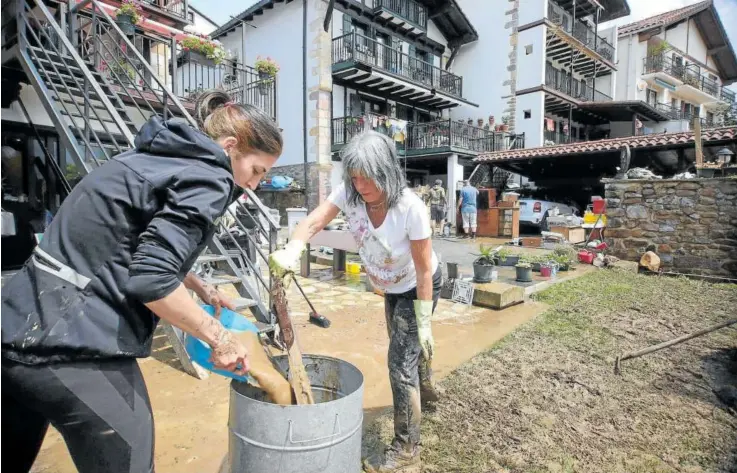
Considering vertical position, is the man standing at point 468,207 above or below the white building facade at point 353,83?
below

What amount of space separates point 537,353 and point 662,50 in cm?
2840

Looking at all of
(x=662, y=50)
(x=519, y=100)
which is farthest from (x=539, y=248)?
(x=662, y=50)

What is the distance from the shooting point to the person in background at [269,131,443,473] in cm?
217

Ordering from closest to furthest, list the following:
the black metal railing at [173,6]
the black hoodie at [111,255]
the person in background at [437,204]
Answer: the black hoodie at [111,255] → the black metal railing at [173,6] → the person in background at [437,204]

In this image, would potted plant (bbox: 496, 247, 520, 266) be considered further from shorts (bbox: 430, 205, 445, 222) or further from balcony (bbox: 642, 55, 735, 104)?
balcony (bbox: 642, 55, 735, 104)

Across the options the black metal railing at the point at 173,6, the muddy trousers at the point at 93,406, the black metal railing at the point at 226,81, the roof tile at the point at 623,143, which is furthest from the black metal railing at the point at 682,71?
the muddy trousers at the point at 93,406

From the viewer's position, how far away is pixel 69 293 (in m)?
1.17

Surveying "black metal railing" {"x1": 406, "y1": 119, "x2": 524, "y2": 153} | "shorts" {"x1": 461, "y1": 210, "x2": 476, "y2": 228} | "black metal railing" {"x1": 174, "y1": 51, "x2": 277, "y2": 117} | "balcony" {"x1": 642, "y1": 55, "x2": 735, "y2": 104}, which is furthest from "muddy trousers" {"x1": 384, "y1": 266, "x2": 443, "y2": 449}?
"balcony" {"x1": 642, "y1": 55, "x2": 735, "y2": 104}

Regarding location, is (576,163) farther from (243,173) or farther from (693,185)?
(243,173)

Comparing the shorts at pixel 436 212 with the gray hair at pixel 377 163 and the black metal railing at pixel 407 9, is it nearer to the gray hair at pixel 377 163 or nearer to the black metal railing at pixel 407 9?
the black metal railing at pixel 407 9

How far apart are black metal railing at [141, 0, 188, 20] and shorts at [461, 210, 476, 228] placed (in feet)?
29.4

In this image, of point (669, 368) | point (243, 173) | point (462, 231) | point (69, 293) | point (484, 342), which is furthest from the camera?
point (462, 231)

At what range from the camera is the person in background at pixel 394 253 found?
2.17 m

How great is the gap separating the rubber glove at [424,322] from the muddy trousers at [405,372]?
2.2 inches
